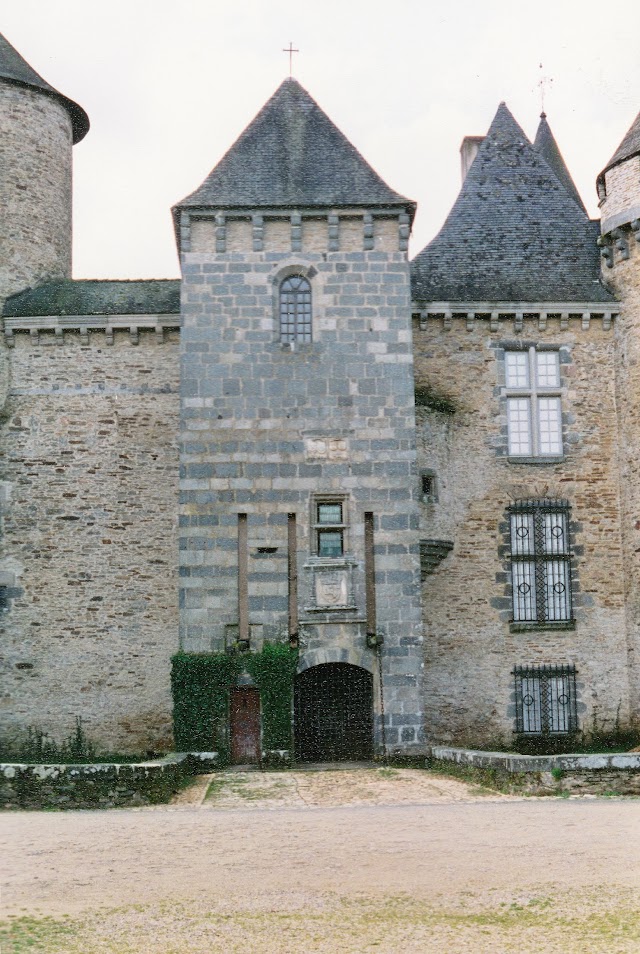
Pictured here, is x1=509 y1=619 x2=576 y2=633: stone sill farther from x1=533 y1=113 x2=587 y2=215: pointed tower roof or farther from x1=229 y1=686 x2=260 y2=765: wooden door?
x1=533 y1=113 x2=587 y2=215: pointed tower roof

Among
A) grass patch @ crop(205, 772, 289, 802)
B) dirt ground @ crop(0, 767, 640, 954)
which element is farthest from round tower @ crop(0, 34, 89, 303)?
dirt ground @ crop(0, 767, 640, 954)

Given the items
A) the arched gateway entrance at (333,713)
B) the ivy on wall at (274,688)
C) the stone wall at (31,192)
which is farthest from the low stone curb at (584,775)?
the stone wall at (31,192)

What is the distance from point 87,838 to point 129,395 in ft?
38.7

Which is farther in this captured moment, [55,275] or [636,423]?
[55,275]

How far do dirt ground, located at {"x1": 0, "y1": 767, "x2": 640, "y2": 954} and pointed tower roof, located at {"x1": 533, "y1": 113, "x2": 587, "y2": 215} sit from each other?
20854mm

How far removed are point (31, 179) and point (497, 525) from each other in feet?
35.3

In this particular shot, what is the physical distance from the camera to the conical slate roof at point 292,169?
2084 cm

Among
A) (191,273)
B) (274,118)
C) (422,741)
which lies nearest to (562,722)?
(422,741)

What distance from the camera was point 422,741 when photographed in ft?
63.6

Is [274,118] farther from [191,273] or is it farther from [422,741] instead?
[422,741]

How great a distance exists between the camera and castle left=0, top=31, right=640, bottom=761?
65.0 feet

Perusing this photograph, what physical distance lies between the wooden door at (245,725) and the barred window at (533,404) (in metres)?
6.75

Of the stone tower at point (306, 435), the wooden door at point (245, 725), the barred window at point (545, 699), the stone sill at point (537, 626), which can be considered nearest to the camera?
the wooden door at point (245, 725)

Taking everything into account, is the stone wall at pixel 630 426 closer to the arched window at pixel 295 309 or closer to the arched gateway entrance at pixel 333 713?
the arched gateway entrance at pixel 333 713
